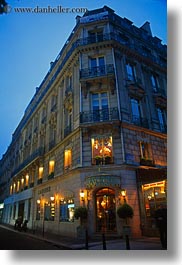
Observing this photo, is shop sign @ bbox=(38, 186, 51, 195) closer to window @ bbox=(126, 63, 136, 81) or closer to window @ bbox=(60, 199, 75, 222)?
window @ bbox=(60, 199, 75, 222)

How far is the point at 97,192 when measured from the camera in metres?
10.7

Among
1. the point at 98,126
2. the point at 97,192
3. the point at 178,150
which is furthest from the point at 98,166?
the point at 178,150

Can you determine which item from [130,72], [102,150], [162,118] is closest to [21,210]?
[102,150]

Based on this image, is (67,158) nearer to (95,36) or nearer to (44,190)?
(44,190)

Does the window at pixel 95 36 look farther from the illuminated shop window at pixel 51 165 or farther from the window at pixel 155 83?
the illuminated shop window at pixel 51 165

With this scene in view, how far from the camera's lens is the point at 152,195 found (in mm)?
9984

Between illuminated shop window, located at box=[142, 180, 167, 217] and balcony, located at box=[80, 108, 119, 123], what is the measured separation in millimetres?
4106

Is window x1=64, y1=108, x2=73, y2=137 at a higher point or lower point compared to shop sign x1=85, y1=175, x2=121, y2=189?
higher

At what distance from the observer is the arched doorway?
10.1 metres

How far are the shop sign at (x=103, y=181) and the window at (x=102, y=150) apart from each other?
91cm

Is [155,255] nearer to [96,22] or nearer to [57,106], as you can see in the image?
[57,106]

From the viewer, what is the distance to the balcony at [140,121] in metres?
12.4

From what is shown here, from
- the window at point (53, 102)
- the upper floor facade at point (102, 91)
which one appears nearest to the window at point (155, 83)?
the upper floor facade at point (102, 91)

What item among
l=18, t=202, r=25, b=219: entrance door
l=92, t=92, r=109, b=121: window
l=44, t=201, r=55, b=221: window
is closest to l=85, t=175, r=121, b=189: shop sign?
l=92, t=92, r=109, b=121: window
